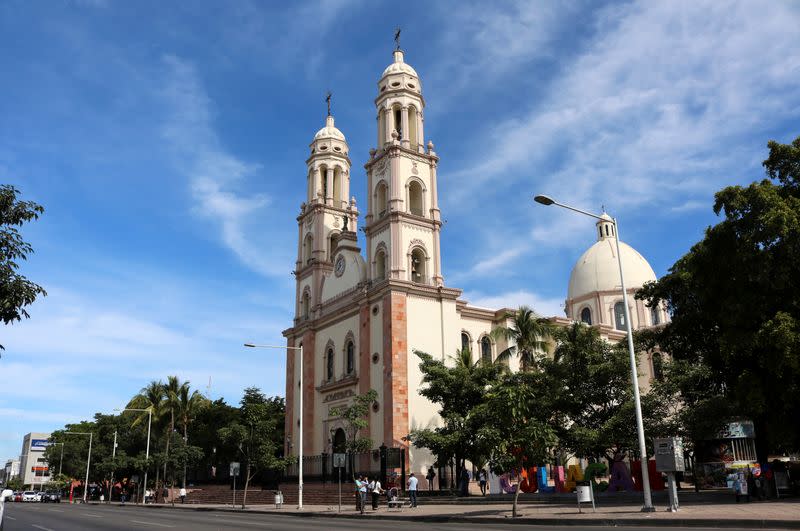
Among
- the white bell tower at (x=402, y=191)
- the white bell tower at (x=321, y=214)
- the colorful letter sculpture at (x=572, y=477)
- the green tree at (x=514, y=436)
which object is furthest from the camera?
the white bell tower at (x=321, y=214)

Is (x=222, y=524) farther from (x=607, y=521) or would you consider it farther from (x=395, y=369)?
(x=395, y=369)

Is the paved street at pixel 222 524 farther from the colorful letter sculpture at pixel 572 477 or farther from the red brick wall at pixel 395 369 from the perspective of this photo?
the red brick wall at pixel 395 369

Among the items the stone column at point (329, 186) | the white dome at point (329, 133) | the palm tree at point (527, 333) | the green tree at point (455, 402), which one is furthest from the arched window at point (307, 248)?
the green tree at point (455, 402)

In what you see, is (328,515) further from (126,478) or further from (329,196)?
(126,478)

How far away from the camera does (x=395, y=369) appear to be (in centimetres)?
3950

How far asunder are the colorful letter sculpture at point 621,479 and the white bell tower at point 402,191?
16490mm

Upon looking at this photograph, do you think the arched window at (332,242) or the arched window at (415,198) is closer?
the arched window at (415,198)

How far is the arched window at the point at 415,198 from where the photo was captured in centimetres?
4606

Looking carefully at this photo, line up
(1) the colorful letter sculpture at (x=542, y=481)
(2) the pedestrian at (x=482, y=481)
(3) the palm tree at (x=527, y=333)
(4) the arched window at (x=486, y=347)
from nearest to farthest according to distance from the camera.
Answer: (1) the colorful letter sculpture at (x=542, y=481) < (2) the pedestrian at (x=482, y=481) < (3) the palm tree at (x=527, y=333) < (4) the arched window at (x=486, y=347)

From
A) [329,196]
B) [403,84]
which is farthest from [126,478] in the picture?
[403,84]

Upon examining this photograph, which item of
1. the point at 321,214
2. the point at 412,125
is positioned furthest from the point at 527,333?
the point at 321,214

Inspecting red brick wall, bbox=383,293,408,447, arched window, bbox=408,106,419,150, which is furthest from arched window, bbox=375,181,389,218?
red brick wall, bbox=383,293,408,447

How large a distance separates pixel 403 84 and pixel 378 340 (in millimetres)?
18404

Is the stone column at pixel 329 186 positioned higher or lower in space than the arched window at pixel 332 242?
higher
